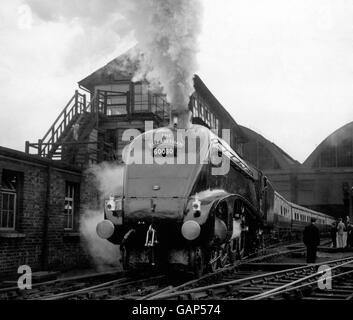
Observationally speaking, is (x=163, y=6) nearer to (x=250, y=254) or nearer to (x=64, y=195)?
(x=64, y=195)

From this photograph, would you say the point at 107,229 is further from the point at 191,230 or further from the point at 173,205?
the point at 191,230

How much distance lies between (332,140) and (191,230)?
3862 cm

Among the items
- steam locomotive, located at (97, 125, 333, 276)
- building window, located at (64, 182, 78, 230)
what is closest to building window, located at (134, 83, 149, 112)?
building window, located at (64, 182, 78, 230)

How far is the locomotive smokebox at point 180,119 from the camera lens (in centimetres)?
1066

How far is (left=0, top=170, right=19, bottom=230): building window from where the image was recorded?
462 inches

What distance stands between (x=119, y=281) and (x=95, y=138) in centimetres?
1198

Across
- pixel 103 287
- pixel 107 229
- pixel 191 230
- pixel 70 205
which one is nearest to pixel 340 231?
pixel 70 205

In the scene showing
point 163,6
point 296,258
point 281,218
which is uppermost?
point 163,6

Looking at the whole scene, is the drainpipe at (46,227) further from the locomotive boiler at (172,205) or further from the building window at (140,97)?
the building window at (140,97)

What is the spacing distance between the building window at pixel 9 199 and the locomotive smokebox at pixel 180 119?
417 cm

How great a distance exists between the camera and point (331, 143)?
44531 millimetres

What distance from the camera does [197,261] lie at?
9.33 meters

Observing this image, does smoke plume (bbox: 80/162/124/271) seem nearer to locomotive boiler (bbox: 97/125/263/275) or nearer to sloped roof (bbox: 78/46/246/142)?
locomotive boiler (bbox: 97/125/263/275)
